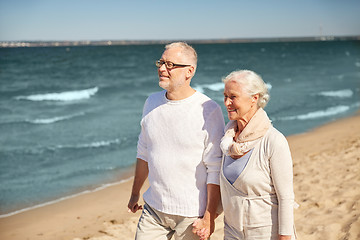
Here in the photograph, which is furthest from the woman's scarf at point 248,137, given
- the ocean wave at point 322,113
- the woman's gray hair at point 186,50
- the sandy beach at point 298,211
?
the ocean wave at point 322,113

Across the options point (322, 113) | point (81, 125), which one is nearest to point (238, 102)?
point (81, 125)

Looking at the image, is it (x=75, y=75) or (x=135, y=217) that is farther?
(x=75, y=75)

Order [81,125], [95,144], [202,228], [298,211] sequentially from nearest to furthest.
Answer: [202,228], [298,211], [95,144], [81,125]

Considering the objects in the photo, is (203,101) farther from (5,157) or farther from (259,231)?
(5,157)

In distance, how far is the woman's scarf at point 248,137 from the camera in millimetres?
2461

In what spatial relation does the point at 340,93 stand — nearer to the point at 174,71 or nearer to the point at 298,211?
the point at 298,211

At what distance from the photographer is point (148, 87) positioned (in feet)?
97.2

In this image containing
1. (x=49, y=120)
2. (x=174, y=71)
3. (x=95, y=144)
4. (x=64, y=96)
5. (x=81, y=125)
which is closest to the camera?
(x=174, y=71)

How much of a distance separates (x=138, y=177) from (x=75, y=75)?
37582mm

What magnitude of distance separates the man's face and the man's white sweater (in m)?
0.14

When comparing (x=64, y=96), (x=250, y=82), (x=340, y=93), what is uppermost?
(x=250, y=82)

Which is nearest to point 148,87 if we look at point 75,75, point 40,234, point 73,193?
point 75,75

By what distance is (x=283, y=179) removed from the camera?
2420 mm

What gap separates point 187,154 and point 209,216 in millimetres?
451
